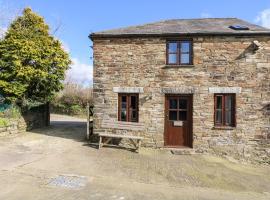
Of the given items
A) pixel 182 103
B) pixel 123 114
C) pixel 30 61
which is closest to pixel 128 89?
pixel 123 114

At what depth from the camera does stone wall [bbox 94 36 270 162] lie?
1199cm

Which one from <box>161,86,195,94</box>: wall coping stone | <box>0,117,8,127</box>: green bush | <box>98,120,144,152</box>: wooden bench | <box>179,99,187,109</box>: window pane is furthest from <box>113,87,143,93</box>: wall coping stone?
<box>0,117,8,127</box>: green bush

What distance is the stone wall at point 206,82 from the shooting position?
11992mm

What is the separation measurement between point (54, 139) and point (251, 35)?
32.3 ft

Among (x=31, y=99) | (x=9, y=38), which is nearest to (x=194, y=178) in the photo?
(x=31, y=99)

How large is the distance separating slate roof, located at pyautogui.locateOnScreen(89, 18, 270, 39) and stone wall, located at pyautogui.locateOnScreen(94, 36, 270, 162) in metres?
0.27

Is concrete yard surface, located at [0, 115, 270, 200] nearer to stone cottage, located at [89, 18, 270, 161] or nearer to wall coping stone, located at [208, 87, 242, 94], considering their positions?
stone cottage, located at [89, 18, 270, 161]

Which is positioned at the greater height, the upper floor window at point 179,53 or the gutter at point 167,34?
the gutter at point 167,34

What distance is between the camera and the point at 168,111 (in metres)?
12.3

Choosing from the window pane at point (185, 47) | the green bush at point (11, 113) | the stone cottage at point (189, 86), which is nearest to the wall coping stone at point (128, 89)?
the stone cottage at point (189, 86)

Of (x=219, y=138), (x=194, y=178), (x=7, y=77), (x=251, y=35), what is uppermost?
(x=251, y=35)

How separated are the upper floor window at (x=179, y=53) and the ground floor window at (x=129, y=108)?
2225mm

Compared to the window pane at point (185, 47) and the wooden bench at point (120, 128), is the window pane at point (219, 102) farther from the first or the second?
the wooden bench at point (120, 128)

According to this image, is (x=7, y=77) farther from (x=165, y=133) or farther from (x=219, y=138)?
(x=219, y=138)
